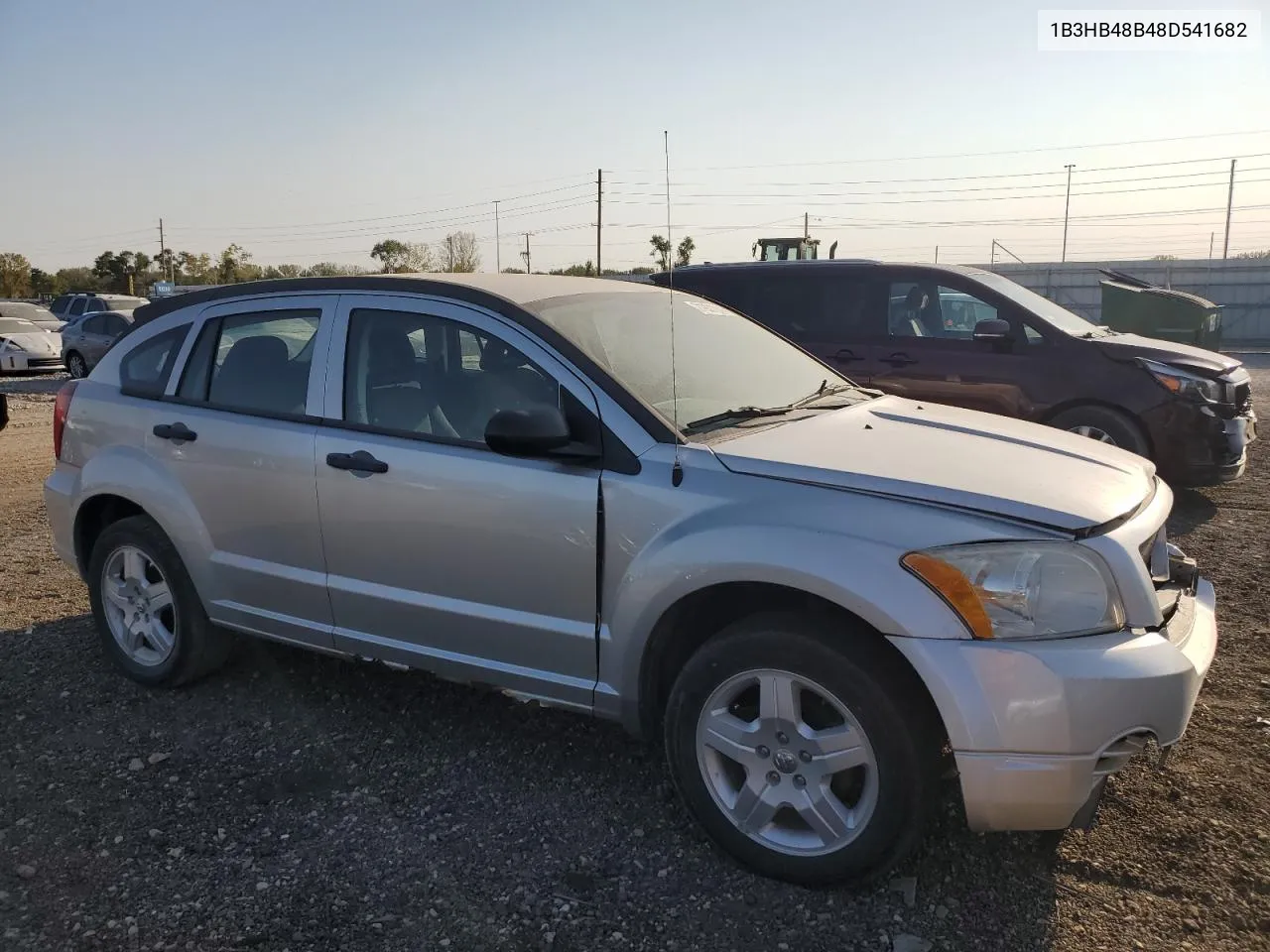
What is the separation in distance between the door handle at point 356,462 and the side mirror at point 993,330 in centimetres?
544

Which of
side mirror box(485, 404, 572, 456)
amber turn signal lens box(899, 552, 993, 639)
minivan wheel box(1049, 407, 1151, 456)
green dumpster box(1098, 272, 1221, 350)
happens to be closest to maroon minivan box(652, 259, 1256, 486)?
minivan wheel box(1049, 407, 1151, 456)

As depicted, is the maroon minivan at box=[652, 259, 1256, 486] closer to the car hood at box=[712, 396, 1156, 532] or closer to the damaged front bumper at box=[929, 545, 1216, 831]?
the car hood at box=[712, 396, 1156, 532]

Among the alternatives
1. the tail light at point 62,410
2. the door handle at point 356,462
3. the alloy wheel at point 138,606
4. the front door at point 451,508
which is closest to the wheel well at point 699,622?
the front door at point 451,508

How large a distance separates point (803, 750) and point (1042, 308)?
6189mm

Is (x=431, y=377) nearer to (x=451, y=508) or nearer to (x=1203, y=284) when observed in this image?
(x=451, y=508)

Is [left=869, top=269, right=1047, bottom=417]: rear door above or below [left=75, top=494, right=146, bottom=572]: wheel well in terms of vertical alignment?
above

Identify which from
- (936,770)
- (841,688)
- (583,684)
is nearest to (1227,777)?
(936,770)

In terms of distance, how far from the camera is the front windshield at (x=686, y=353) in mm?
3338

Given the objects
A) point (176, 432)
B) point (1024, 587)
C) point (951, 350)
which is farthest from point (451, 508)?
point (951, 350)

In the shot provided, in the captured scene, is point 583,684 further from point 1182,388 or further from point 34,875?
point 1182,388

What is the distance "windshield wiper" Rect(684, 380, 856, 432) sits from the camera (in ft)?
10.6

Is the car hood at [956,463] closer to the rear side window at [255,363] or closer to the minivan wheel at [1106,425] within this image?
the rear side window at [255,363]

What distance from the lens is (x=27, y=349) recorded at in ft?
69.5

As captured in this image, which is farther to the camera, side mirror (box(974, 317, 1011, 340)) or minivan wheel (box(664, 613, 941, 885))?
side mirror (box(974, 317, 1011, 340))
